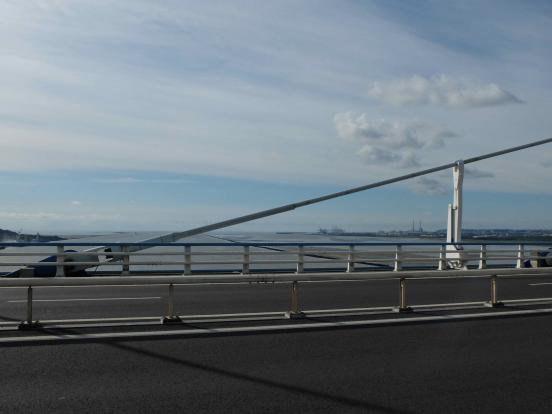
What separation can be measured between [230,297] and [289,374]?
296 inches

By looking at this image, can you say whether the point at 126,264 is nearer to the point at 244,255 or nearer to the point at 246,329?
the point at 244,255

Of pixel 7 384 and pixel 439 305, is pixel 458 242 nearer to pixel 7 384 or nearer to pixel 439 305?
pixel 439 305

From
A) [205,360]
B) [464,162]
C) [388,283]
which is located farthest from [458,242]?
[205,360]

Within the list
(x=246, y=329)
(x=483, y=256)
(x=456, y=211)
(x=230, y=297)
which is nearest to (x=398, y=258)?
(x=483, y=256)

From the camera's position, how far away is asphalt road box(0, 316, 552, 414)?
5.86 m

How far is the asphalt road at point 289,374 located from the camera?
5.86m

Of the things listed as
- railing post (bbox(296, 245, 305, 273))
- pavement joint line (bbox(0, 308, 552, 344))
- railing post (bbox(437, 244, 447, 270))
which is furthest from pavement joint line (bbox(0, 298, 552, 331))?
railing post (bbox(437, 244, 447, 270))

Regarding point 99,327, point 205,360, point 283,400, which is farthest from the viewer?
point 99,327

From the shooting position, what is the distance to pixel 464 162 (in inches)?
1062

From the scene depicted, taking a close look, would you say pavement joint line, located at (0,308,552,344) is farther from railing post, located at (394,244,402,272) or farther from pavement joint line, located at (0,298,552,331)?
railing post, located at (394,244,402,272)

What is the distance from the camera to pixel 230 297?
47.1 ft

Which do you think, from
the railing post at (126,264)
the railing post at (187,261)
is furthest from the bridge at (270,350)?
the railing post at (187,261)

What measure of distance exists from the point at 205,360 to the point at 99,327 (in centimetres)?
276

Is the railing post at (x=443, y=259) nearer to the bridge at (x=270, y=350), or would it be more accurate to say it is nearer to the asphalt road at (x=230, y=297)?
the asphalt road at (x=230, y=297)
